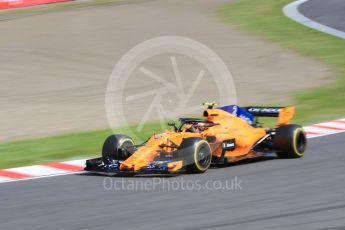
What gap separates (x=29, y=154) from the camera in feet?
38.6

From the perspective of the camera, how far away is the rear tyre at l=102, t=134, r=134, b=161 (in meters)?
9.95

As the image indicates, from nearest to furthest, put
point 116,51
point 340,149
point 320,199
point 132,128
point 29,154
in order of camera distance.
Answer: point 320,199
point 340,149
point 29,154
point 132,128
point 116,51

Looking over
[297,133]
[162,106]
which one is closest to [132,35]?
[162,106]

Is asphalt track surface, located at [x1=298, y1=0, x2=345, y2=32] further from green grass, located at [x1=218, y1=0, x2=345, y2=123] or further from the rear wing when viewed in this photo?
the rear wing

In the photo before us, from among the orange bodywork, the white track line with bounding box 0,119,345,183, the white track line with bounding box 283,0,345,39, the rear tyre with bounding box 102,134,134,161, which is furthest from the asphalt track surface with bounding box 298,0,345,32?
the rear tyre with bounding box 102,134,134,161

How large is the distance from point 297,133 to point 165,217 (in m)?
3.38

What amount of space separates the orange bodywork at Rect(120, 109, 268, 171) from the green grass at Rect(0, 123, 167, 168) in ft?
7.23

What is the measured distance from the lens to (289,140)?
1024 centimetres

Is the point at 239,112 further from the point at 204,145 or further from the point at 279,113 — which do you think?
the point at 204,145

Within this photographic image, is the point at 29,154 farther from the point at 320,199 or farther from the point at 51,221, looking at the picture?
the point at 320,199

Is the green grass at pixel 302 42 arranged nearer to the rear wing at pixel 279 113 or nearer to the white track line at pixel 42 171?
the rear wing at pixel 279 113

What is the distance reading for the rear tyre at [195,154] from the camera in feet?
30.5

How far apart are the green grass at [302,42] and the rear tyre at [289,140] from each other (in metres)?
3.49

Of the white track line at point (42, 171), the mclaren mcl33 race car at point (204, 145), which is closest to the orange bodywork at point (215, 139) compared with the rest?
the mclaren mcl33 race car at point (204, 145)
